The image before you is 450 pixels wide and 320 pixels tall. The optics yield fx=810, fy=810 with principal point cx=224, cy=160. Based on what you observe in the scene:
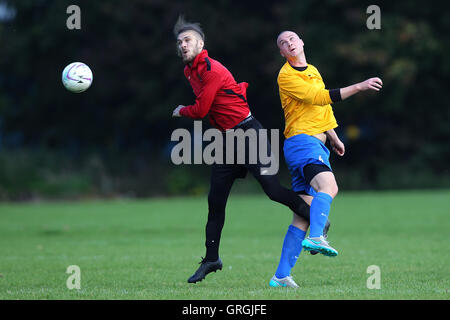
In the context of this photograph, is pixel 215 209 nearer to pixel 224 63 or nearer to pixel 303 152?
pixel 303 152

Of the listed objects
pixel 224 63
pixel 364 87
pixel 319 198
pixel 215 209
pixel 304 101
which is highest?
pixel 224 63

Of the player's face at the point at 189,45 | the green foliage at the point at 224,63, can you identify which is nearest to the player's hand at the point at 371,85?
the player's face at the point at 189,45

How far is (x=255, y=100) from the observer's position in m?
33.5

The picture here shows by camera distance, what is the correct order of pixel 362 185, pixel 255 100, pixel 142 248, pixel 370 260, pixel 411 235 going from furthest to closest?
pixel 255 100
pixel 362 185
pixel 411 235
pixel 142 248
pixel 370 260

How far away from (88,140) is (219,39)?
8.16 m

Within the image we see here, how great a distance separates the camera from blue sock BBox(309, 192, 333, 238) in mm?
7156

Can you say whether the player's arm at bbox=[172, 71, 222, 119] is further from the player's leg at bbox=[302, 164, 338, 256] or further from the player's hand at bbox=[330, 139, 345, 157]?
the player's hand at bbox=[330, 139, 345, 157]

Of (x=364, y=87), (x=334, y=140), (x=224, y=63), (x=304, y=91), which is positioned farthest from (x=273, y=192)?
(x=224, y=63)

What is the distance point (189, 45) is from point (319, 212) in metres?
1.97

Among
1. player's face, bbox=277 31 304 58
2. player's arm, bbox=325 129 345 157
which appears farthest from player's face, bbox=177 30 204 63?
player's arm, bbox=325 129 345 157

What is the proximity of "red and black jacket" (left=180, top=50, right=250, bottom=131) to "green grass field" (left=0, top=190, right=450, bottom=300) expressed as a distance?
1.61m

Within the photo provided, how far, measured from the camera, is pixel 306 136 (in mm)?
7445
